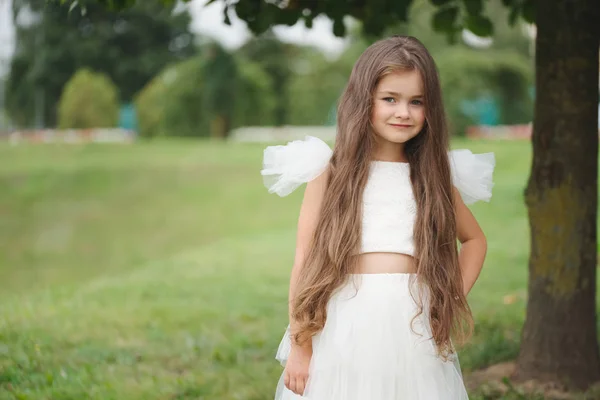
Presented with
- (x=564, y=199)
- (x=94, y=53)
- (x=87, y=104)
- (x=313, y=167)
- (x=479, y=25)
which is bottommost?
(x=87, y=104)

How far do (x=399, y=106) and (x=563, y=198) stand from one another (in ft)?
5.32

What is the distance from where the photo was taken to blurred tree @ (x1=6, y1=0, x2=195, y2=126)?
33.6 metres

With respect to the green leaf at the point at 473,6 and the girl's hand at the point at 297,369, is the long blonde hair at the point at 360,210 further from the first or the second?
the green leaf at the point at 473,6

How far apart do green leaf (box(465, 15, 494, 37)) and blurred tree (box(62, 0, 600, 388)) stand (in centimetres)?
62

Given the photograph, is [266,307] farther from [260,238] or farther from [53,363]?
[260,238]

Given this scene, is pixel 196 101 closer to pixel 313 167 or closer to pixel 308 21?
pixel 308 21

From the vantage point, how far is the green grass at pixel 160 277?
4.26 meters

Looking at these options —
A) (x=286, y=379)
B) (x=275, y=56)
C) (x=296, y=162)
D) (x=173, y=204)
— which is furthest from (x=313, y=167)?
(x=275, y=56)

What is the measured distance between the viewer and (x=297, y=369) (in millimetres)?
2295

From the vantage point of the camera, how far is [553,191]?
3602 millimetres

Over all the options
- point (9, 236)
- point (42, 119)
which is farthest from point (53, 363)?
point (42, 119)

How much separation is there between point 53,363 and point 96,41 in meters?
34.4

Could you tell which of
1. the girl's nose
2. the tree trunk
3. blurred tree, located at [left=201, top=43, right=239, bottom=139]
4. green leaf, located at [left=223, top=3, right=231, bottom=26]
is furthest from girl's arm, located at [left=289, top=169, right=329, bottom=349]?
blurred tree, located at [left=201, top=43, right=239, bottom=139]

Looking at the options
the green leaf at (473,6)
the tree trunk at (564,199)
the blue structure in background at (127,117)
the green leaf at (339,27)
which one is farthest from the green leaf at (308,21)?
the blue structure in background at (127,117)
